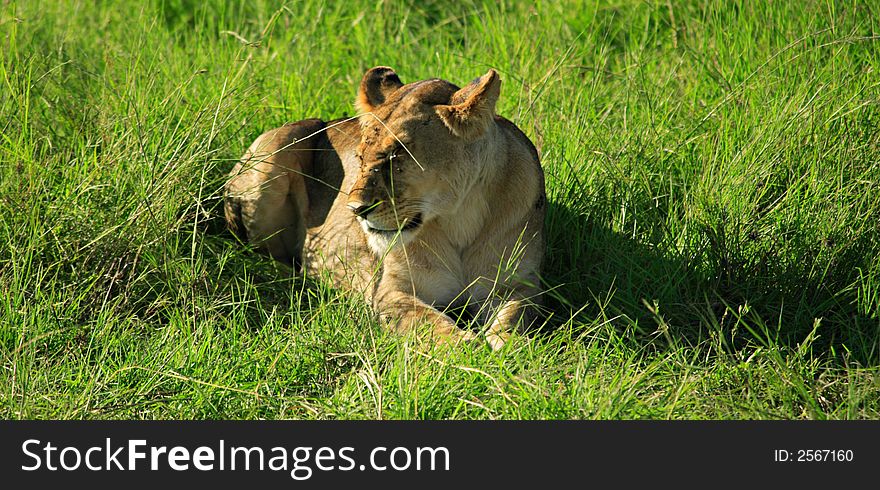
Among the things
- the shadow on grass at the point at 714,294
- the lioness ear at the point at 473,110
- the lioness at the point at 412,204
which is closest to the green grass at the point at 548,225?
the shadow on grass at the point at 714,294

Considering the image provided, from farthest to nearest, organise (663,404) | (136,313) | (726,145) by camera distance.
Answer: (726,145) → (136,313) → (663,404)

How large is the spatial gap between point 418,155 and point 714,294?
141cm

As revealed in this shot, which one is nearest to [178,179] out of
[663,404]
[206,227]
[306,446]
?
[206,227]

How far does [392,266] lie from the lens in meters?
4.31

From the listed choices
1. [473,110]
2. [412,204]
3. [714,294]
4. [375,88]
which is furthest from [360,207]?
[714,294]

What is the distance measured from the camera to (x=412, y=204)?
3885mm

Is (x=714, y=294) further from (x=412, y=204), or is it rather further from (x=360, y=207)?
(x=360, y=207)

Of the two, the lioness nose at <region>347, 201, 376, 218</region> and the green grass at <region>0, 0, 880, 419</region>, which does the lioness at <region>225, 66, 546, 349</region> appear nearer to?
the lioness nose at <region>347, 201, 376, 218</region>

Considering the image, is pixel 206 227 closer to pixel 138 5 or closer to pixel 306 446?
pixel 306 446

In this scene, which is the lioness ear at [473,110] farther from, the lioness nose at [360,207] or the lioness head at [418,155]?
the lioness nose at [360,207]

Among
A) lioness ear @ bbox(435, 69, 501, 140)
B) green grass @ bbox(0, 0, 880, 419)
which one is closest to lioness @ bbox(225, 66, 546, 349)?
lioness ear @ bbox(435, 69, 501, 140)

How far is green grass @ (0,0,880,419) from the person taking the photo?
140 inches

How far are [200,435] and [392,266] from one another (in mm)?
1288

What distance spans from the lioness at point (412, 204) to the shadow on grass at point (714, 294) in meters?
0.28
